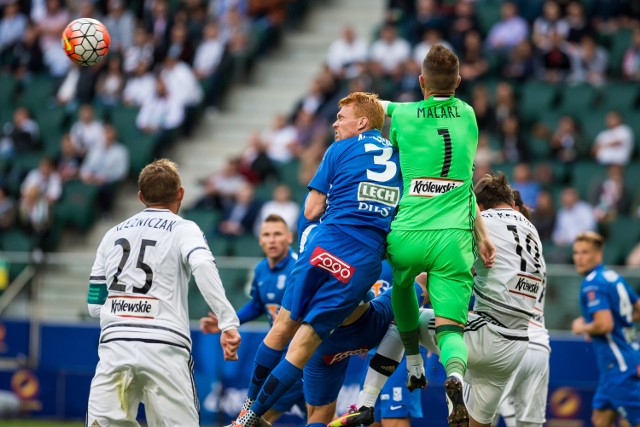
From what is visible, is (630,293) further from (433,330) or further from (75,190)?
(75,190)

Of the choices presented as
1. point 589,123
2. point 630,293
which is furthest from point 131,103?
point 630,293

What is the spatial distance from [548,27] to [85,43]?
10401 mm

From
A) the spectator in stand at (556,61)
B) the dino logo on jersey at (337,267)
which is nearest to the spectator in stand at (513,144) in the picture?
the spectator in stand at (556,61)

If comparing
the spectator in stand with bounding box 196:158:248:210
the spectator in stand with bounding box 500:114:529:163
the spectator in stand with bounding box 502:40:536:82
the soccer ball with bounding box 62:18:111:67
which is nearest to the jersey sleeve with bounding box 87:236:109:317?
the soccer ball with bounding box 62:18:111:67

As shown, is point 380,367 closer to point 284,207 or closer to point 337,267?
point 337,267

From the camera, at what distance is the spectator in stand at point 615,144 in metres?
17.6

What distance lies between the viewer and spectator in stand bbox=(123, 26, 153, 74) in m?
22.9

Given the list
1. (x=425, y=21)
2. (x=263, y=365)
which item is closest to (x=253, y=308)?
(x=263, y=365)

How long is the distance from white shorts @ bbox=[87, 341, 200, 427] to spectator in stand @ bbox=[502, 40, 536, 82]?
40.7ft

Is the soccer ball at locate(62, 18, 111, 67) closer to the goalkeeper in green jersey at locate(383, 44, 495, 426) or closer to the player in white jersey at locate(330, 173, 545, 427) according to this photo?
the goalkeeper in green jersey at locate(383, 44, 495, 426)

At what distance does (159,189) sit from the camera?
8430 mm

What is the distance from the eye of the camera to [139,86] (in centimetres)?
2250

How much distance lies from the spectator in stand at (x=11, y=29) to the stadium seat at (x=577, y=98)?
12.2m

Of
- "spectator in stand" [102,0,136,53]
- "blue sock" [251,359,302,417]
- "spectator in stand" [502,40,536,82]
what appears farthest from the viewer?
"spectator in stand" [102,0,136,53]
